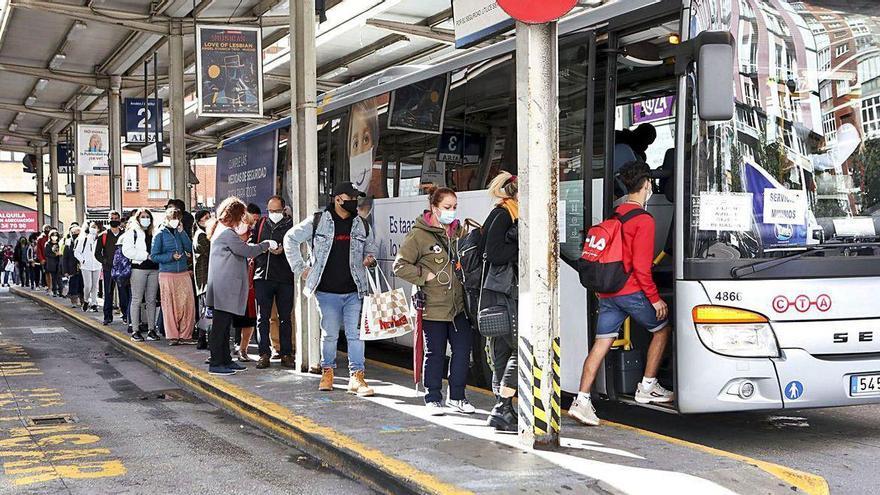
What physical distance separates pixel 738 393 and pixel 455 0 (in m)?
3.93

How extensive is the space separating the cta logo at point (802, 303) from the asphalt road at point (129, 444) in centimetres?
292

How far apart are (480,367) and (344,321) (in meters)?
1.34

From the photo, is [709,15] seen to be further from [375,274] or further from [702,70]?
[375,274]

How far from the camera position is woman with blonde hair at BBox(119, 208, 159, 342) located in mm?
14234

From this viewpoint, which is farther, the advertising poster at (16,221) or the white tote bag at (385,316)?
the advertising poster at (16,221)

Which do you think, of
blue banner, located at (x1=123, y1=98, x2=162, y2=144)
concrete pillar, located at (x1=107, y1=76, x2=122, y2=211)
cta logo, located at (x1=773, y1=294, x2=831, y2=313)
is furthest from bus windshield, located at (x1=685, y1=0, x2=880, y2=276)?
concrete pillar, located at (x1=107, y1=76, x2=122, y2=211)

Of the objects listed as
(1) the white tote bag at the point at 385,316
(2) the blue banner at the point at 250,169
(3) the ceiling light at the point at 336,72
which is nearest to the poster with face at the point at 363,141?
(1) the white tote bag at the point at 385,316

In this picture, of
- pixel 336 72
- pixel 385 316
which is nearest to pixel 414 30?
pixel 336 72

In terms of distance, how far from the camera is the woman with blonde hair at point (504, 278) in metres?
6.98

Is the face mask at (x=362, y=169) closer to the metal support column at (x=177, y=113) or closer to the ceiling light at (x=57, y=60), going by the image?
the metal support column at (x=177, y=113)

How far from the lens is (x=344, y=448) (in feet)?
21.7

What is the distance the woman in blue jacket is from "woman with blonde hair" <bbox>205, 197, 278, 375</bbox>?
3019 millimetres

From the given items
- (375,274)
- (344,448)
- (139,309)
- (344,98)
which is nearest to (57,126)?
(139,309)

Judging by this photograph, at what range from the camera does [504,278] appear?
7.04m
